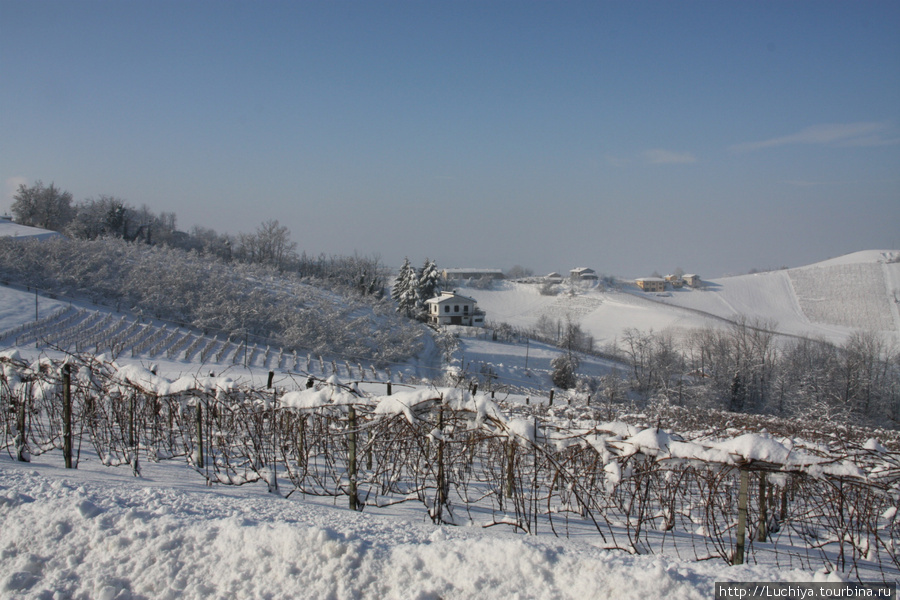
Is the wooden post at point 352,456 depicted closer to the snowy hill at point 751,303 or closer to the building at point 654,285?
the snowy hill at point 751,303

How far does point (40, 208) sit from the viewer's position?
170 feet

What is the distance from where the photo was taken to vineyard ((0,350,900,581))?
9.88 ft

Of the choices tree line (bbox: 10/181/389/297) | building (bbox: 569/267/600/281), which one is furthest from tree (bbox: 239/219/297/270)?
building (bbox: 569/267/600/281)

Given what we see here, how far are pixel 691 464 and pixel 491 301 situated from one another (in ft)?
247

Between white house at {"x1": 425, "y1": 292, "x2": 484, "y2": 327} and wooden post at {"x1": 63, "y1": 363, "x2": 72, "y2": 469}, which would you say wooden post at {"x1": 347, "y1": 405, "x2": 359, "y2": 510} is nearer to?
wooden post at {"x1": 63, "y1": 363, "x2": 72, "y2": 469}

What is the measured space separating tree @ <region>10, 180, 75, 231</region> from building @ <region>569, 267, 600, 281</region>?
7705 cm

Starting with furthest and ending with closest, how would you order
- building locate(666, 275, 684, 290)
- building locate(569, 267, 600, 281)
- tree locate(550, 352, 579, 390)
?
building locate(569, 267, 600, 281) → building locate(666, 275, 684, 290) → tree locate(550, 352, 579, 390)

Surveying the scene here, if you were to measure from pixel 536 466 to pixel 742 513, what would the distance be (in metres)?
1.20

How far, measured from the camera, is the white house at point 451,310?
50.1 meters

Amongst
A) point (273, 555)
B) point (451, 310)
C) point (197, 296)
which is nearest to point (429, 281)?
point (451, 310)

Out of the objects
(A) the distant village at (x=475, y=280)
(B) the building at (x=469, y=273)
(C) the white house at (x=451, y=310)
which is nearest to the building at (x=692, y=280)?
(A) the distant village at (x=475, y=280)

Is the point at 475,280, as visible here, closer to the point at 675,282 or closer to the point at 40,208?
the point at 675,282

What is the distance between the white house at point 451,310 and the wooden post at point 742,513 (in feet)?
151

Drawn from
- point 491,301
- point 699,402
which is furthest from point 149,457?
point 491,301
